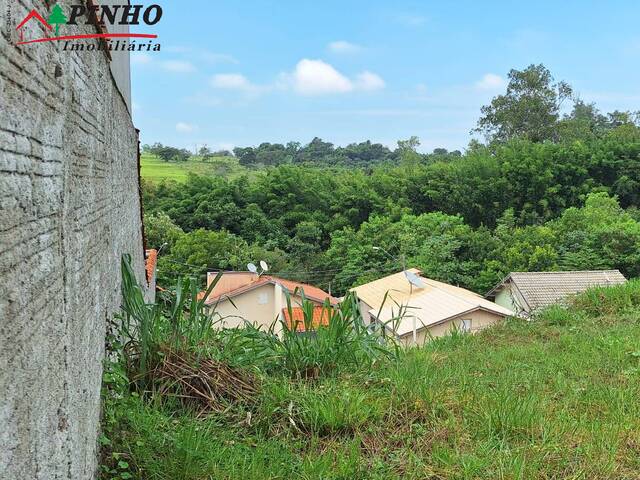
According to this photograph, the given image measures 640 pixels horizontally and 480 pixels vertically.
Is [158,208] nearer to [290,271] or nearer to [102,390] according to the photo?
Answer: [290,271]

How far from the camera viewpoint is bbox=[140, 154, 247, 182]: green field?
4459 centimetres

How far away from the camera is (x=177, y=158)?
55.5 m

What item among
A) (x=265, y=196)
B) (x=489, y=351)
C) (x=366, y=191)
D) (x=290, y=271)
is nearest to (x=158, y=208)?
(x=265, y=196)

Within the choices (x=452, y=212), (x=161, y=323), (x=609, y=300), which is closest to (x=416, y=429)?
(x=161, y=323)

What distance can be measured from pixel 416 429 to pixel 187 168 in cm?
4908

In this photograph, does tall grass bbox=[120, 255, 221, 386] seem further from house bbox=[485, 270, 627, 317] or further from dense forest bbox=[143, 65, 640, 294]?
dense forest bbox=[143, 65, 640, 294]

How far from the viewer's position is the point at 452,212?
34.4 metres

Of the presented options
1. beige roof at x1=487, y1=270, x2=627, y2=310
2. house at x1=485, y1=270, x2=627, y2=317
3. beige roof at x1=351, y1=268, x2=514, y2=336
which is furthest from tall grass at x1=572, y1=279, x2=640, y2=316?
beige roof at x1=487, y1=270, x2=627, y2=310

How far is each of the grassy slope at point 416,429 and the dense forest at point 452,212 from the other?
21101 millimetres

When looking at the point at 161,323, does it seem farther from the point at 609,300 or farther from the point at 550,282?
the point at 550,282

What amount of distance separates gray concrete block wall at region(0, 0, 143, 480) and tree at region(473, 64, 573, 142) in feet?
133

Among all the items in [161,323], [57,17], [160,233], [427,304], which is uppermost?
[57,17]

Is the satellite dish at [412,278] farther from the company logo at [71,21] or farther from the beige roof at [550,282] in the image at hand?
the company logo at [71,21]

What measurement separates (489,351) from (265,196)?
1229 inches
